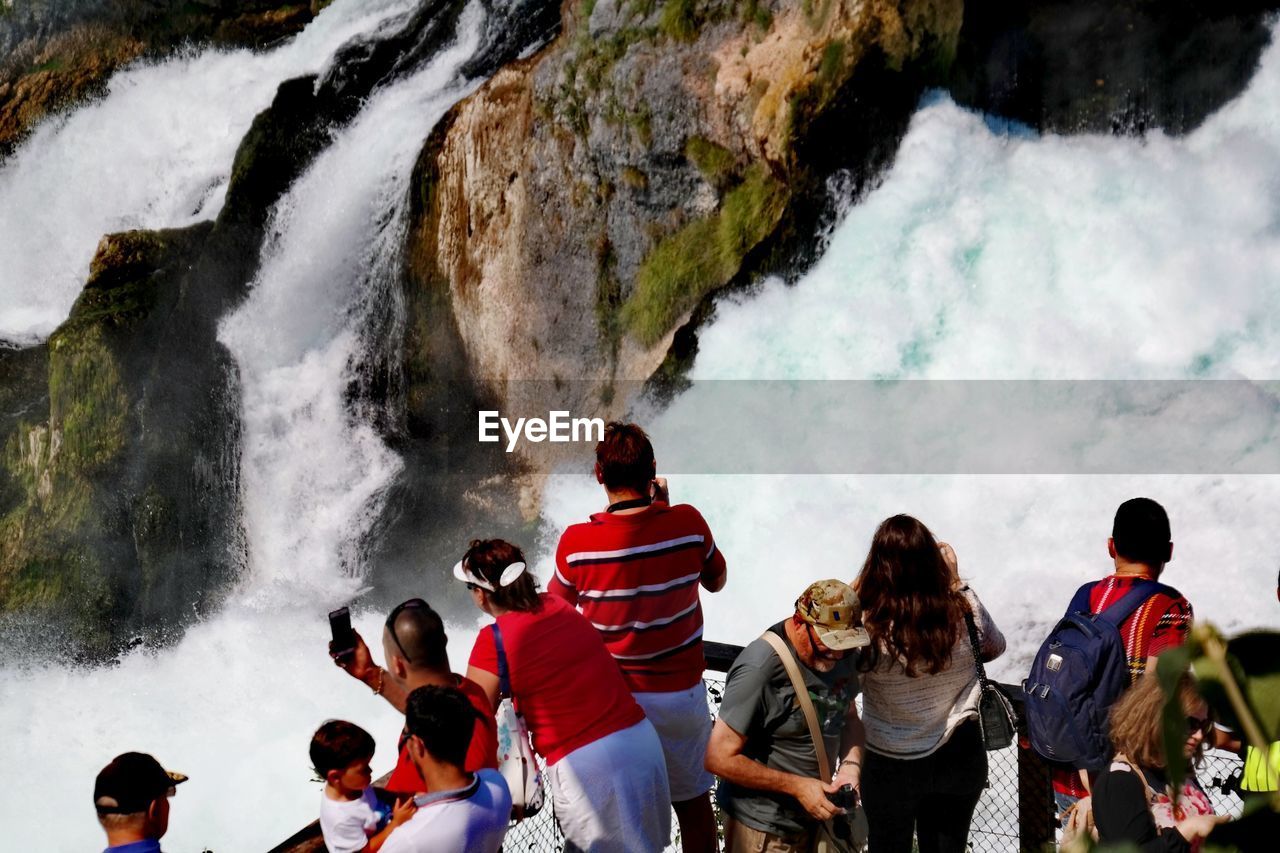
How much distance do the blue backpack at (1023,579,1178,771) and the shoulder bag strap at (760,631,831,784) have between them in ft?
1.88

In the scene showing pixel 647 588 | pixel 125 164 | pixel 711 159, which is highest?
pixel 125 164

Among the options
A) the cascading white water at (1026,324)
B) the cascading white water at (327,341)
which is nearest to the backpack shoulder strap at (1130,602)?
the cascading white water at (1026,324)

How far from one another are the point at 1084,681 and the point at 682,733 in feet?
3.69

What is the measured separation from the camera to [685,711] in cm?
347

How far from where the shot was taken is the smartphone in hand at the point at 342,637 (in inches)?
116

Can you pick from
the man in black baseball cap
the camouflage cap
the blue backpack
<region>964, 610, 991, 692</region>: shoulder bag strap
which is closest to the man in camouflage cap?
the camouflage cap

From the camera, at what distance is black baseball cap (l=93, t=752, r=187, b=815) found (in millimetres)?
2549

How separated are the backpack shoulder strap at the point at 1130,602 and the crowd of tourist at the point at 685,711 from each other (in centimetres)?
1

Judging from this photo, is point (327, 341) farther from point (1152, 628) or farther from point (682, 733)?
point (1152, 628)

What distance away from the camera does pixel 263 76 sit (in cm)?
1212

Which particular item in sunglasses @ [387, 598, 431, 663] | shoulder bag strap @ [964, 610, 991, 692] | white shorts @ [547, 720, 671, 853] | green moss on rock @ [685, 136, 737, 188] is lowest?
white shorts @ [547, 720, 671, 853]

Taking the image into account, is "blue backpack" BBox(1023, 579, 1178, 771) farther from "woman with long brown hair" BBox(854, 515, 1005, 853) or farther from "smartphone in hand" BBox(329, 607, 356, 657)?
"smartphone in hand" BBox(329, 607, 356, 657)

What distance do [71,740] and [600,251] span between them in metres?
6.02

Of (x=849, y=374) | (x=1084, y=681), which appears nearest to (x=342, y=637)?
(x=1084, y=681)
